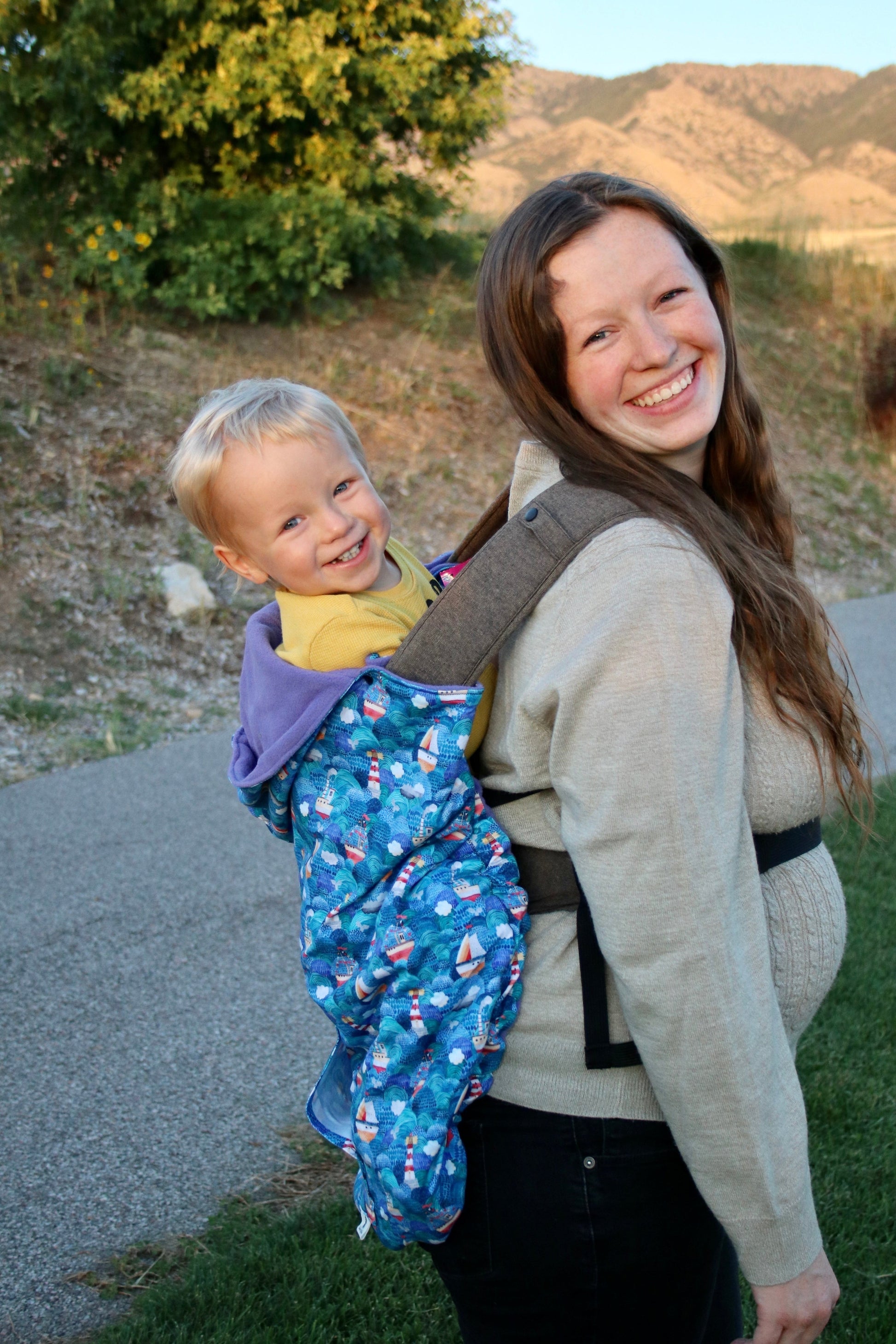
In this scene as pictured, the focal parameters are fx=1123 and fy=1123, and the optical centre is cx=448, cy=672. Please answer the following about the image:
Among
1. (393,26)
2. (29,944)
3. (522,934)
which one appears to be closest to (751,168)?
(393,26)

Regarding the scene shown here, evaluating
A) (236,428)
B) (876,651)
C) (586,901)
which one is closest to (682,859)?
(586,901)

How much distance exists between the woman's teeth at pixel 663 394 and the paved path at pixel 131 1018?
2320 mm

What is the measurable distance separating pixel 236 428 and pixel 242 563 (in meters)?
0.25

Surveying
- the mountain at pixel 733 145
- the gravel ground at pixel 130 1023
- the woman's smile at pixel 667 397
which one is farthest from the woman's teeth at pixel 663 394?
the mountain at pixel 733 145

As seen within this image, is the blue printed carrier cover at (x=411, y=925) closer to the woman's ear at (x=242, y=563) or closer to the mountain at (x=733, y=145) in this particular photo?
the woman's ear at (x=242, y=563)

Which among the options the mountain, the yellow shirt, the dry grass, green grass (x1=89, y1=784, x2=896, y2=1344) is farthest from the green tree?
the yellow shirt

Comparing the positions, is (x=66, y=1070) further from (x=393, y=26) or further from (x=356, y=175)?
(x=393, y=26)

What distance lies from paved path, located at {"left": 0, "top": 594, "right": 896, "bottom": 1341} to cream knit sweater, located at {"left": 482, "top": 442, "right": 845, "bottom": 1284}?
1.85m

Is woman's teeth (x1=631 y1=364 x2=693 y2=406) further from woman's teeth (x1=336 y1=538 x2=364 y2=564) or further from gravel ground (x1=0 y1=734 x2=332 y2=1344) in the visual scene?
gravel ground (x1=0 y1=734 x2=332 y2=1344)

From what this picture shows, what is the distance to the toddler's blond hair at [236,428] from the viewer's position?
1760mm

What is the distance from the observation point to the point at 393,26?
399 inches

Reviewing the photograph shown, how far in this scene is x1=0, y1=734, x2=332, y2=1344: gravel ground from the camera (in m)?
2.88

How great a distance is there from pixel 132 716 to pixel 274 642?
5080 mm

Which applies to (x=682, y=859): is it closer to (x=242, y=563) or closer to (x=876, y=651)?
A: (x=242, y=563)
